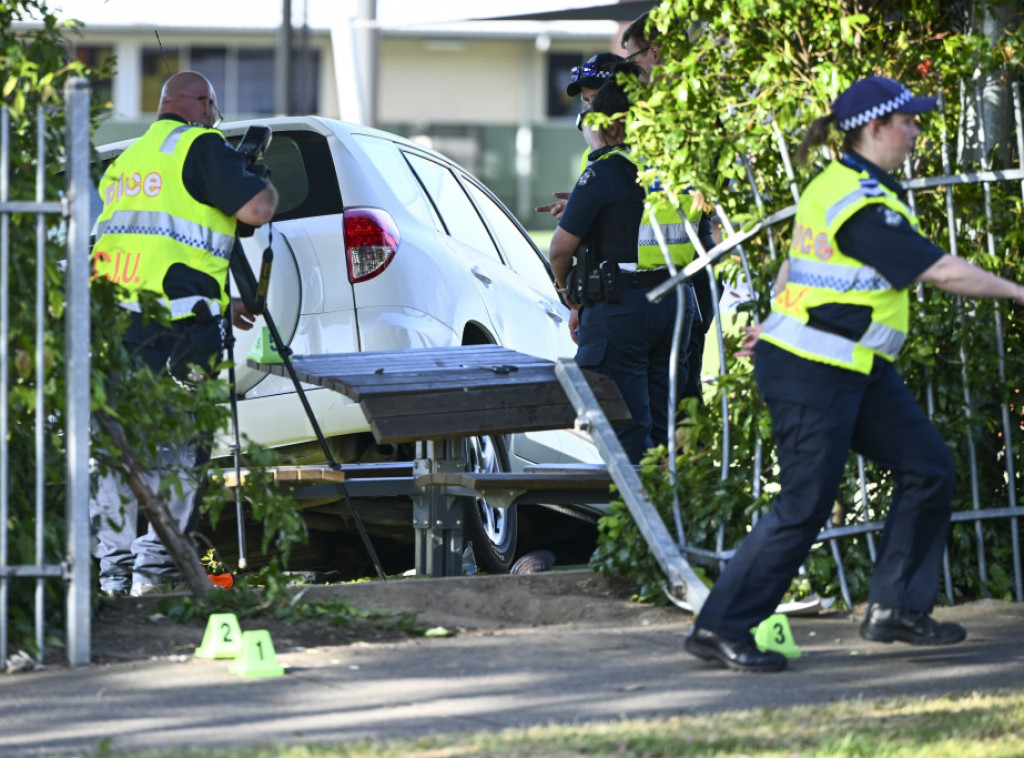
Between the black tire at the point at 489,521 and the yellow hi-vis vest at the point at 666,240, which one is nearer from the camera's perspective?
the yellow hi-vis vest at the point at 666,240

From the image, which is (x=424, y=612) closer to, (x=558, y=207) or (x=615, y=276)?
(x=615, y=276)

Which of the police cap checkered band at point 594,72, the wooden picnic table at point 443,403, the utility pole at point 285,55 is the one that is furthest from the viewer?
the utility pole at point 285,55

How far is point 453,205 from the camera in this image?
29.1ft

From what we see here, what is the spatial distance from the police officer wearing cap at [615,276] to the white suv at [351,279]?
1.54 ft

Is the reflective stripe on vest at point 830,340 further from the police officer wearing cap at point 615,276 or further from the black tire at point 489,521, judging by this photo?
the black tire at point 489,521

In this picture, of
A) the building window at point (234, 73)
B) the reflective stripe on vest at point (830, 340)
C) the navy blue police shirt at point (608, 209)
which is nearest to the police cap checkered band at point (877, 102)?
the reflective stripe on vest at point (830, 340)

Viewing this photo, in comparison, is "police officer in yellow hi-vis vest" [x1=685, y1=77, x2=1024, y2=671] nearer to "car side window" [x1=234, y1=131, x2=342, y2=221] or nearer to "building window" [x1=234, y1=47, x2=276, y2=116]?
"car side window" [x1=234, y1=131, x2=342, y2=221]

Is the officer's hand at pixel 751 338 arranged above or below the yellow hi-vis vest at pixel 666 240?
below

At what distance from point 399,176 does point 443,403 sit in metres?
2.03

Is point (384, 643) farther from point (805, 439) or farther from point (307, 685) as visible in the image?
point (805, 439)

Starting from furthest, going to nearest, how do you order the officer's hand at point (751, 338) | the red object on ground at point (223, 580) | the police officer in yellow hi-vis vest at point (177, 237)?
the red object on ground at point (223, 580) → the police officer in yellow hi-vis vest at point (177, 237) → the officer's hand at point (751, 338)

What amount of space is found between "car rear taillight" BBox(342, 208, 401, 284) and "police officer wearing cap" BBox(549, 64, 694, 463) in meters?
0.77

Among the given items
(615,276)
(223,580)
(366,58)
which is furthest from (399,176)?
(366,58)

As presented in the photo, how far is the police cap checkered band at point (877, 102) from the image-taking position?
17.2 feet
